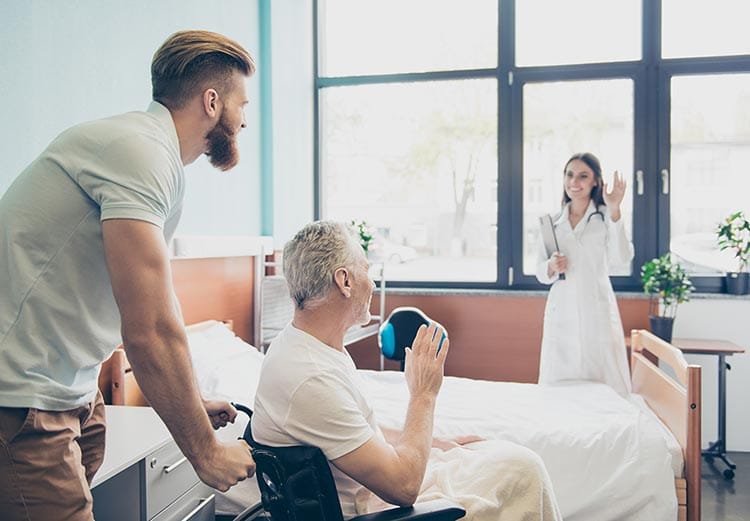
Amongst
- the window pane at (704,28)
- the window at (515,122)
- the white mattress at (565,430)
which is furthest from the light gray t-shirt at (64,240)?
the window pane at (704,28)

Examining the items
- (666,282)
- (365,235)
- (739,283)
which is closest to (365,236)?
(365,235)

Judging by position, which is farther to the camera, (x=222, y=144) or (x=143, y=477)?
(x=143, y=477)

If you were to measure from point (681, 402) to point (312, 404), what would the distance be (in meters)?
1.62

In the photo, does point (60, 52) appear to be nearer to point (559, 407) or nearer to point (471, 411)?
point (471, 411)

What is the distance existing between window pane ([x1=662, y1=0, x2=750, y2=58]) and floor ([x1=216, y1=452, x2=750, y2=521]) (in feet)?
7.83

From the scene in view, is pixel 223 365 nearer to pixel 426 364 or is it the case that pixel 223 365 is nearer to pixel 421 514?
pixel 426 364

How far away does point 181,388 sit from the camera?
108 centimetres

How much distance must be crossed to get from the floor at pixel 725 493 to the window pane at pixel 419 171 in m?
1.67

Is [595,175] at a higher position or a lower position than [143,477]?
higher

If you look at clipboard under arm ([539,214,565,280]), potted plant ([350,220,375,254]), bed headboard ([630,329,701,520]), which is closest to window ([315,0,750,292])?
potted plant ([350,220,375,254])

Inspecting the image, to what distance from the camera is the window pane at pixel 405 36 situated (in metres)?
4.24

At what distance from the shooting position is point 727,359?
3730mm

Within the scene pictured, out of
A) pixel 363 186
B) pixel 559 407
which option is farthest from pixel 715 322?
pixel 363 186

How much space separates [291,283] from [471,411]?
1336 millimetres
